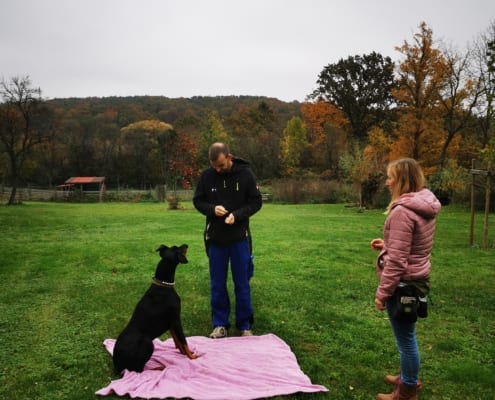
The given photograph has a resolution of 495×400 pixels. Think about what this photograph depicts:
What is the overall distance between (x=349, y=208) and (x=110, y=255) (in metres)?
18.1

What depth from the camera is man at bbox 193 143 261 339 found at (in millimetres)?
5016

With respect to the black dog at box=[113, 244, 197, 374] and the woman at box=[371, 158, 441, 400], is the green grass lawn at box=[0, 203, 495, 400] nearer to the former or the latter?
the black dog at box=[113, 244, 197, 374]

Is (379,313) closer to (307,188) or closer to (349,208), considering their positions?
(349,208)

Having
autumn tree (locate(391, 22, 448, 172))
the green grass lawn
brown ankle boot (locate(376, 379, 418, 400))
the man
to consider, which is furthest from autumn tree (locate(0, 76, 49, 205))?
brown ankle boot (locate(376, 379, 418, 400))

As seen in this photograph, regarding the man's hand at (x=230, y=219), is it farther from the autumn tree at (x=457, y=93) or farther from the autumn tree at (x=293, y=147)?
the autumn tree at (x=293, y=147)

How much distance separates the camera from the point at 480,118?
2528 cm

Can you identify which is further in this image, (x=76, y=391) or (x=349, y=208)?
(x=349, y=208)

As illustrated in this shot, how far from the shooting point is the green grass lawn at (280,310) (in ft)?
13.4

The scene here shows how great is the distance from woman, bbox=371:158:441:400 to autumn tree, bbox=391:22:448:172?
2382cm

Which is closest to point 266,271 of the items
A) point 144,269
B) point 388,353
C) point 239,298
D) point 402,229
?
point 144,269

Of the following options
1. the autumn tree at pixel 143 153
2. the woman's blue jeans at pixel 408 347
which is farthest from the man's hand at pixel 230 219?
the autumn tree at pixel 143 153

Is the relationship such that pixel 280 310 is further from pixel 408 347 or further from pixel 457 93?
pixel 457 93

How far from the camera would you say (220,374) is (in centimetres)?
402

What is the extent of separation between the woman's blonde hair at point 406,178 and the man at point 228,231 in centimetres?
207
